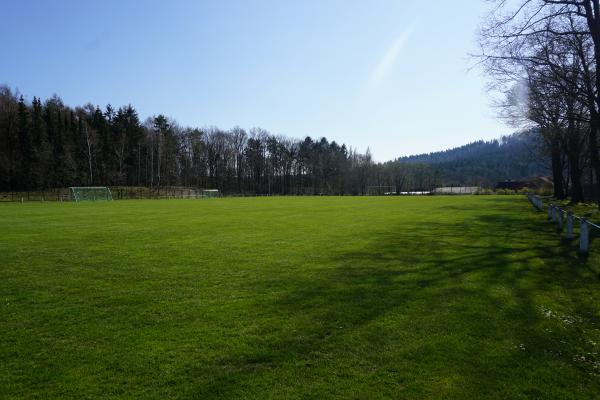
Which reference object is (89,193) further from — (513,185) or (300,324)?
(513,185)

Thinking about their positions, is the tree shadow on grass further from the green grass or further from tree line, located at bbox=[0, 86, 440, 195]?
tree line, located at bbox=[0, 86, 440, 195]

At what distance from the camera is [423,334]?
6.01 meters

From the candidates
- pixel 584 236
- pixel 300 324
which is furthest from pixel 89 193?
pixel 584 236

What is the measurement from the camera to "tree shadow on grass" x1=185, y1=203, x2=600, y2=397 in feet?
15.0

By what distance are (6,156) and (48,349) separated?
285ft

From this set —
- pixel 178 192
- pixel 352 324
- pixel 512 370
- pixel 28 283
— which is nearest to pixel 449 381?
pixel 512 370

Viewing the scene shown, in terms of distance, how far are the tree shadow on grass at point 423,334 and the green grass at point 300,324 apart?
0.03 meters

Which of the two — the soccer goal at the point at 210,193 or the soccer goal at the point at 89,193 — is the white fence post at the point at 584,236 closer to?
the soccer goal at the point at 89,193

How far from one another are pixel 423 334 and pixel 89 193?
72.2m

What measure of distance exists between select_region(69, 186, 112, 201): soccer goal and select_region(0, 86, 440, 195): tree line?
1345 cm

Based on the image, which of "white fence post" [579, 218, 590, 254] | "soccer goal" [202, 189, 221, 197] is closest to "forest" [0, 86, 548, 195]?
"soccer goal" [202, 189, 221, 197]

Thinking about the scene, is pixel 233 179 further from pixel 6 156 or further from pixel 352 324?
pixel 352 324

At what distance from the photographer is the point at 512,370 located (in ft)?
16.1

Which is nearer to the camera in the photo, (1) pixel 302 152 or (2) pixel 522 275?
(2) pixel 522 275
